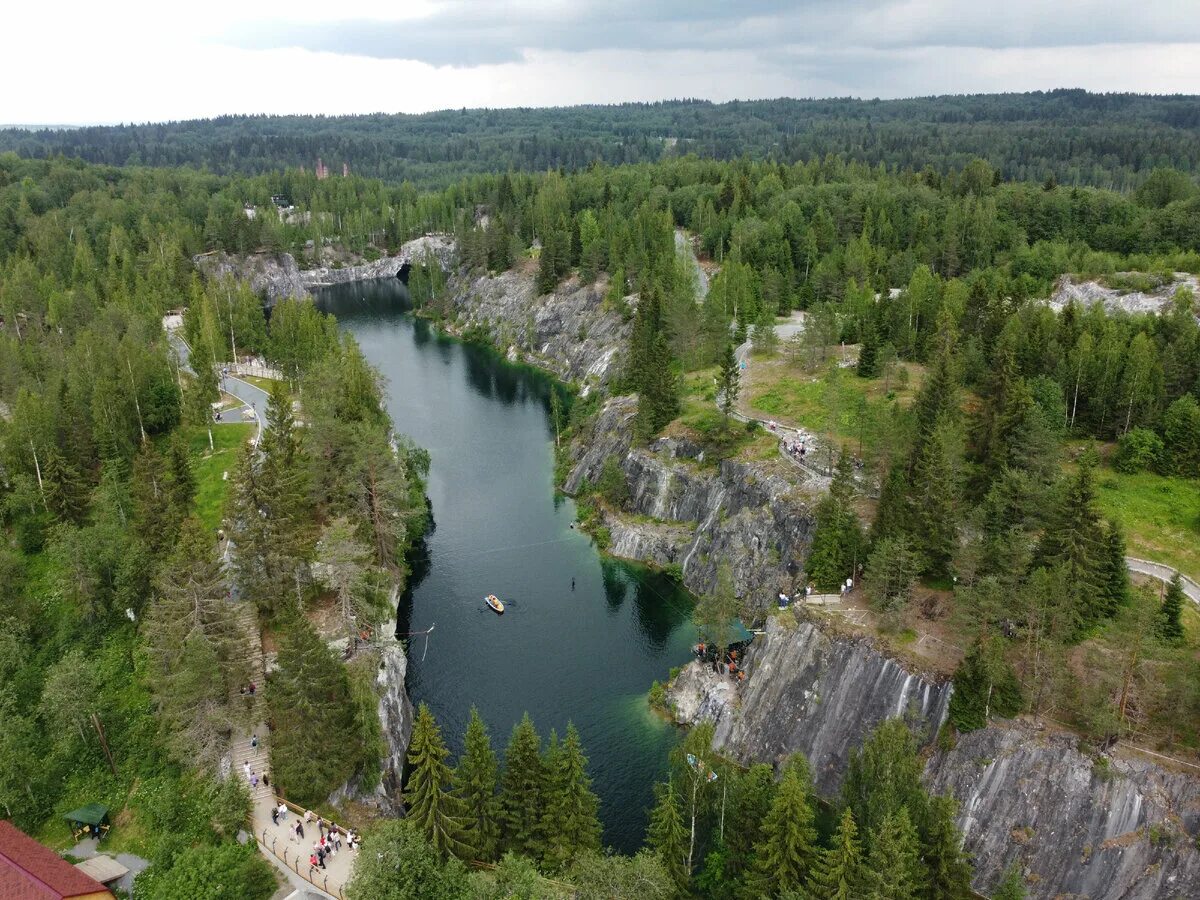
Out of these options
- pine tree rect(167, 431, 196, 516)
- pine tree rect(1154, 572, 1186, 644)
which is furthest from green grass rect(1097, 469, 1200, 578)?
pine tree rect(167, 431, 196, 516)

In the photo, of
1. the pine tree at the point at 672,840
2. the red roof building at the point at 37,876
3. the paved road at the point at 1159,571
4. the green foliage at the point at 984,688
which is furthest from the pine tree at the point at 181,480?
the paved road at the point at 1159,571

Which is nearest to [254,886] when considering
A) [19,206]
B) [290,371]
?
[290,371]

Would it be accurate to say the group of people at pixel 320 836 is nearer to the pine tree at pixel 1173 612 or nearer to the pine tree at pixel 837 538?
the pine tree at pixel 837 538

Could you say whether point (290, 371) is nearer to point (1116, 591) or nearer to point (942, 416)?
point (942, 416)

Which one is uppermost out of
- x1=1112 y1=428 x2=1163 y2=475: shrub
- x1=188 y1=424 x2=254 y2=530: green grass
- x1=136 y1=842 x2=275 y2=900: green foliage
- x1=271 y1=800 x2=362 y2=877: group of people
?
x1=1112 y1=428 x2=1163 y2=475: shrub

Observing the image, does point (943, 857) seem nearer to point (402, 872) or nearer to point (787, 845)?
point (787, 845)

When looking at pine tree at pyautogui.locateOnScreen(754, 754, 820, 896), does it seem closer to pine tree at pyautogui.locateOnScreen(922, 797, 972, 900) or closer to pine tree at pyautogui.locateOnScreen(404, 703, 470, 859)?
pine tree at pyautogui.locateOnScreen(922, 797, 972, 900)
